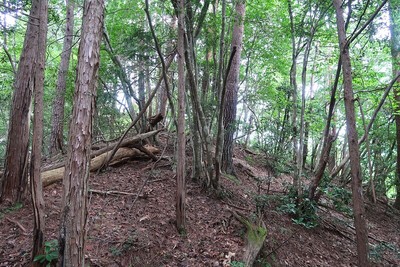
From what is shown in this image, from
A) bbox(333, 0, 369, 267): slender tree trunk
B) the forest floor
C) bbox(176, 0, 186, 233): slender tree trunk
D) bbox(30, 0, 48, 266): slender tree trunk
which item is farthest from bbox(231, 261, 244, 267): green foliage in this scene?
bbox(30, 0, 48, 266): slender tree trunk

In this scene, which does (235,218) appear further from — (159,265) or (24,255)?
(24,255)

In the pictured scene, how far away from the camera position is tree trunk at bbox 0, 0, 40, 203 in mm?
4605

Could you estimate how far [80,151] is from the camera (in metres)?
2.96

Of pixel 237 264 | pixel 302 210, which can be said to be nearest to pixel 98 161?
pixel 237 264

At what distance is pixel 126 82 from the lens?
6977 mm

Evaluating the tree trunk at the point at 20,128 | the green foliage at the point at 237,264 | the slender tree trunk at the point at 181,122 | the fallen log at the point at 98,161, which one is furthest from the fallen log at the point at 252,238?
the tree trunk at the point at 20,128

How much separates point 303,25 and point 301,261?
5.21 meters

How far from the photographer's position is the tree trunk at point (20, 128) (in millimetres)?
4605

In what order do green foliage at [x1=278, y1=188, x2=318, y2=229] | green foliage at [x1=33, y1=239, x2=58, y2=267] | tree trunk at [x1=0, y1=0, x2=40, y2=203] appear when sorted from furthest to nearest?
green foliage at [x1=278, y1=188, x2=318, y2=229], tree trunk at [x1=0, y1=0, x2=40, y2=203], green foliage at [x1=33, y1=239, x2=58, y2=267]

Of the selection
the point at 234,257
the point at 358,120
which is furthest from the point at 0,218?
the point at 358,120

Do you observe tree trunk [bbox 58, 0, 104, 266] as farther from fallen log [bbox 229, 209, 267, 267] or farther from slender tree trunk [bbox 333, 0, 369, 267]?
slender tree trunk [bbox 333, 0, 369, 267]

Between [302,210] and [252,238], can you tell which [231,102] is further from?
[252,238]

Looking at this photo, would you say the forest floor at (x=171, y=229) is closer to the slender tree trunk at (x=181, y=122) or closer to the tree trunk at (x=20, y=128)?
the tree trunk at (x=20, y=128)

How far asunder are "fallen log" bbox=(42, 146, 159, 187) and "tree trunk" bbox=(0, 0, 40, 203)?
797 mm
